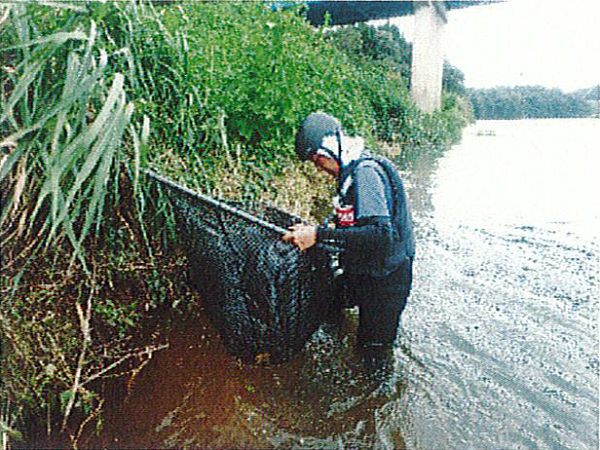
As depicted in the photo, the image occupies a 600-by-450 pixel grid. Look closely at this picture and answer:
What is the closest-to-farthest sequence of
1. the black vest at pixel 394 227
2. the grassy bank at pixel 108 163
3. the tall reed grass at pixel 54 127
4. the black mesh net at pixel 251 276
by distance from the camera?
the tall reed grass at pixel 54 127 → the grassy bank at pixel 108 163 → the black mesh net at pixel 251 276 → the black vest at pixel 394 227

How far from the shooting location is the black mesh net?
2301 mm

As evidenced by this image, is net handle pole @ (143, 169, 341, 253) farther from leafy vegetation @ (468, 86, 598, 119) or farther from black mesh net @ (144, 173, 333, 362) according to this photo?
leafy vegetation @ (468, 86, 598, 119)

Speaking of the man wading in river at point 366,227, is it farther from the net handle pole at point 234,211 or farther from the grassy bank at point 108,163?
the grassy bank at point 108,163

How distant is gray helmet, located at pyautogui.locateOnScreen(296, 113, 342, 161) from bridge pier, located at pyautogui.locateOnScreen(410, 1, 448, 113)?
8.97 m

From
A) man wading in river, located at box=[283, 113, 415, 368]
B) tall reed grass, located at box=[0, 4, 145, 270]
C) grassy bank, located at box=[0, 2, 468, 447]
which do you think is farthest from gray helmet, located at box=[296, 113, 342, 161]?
tall reed grass, located at box=[0, 4, 145, 270]

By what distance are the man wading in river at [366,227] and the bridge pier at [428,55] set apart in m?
9.05

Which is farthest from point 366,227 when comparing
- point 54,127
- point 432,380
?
→ point 54,127

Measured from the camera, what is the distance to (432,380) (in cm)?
281

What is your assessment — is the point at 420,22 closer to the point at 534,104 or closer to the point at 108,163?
the point at 534,104

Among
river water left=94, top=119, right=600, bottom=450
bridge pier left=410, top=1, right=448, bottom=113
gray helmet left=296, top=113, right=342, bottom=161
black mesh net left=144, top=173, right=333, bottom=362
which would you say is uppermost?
bridge pier left=410, top=1, right=448, bottom=113

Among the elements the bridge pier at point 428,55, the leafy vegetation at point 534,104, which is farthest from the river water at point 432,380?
the bridge pier at point 428,55

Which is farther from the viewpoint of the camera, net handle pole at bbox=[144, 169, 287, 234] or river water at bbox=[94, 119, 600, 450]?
river water at bbox=[94, 119, 600, 450]

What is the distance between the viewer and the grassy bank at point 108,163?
2.16 meters

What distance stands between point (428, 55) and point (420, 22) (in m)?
0.87
